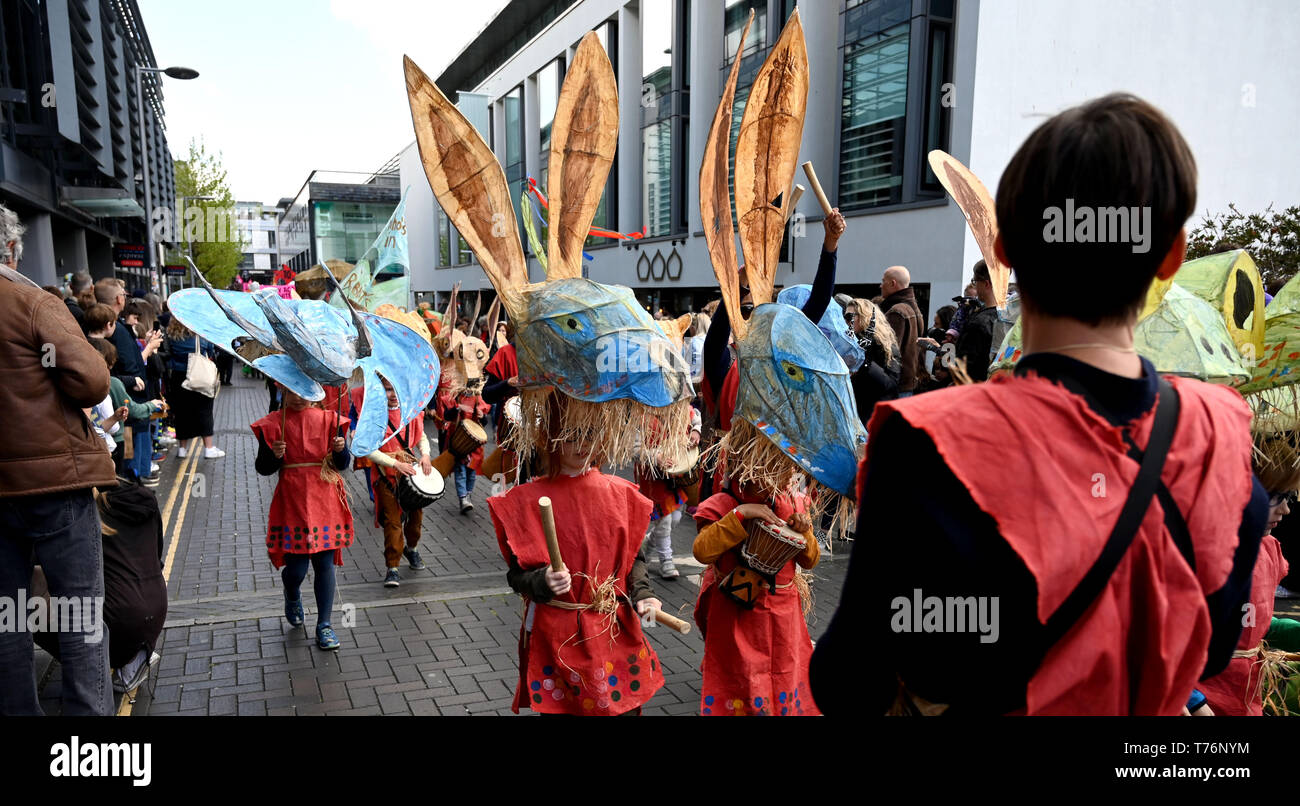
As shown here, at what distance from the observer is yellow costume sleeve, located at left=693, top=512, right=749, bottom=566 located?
296 cm

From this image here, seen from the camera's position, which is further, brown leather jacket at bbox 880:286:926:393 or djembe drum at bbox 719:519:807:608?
brown leather jacket at bbox 880:286:926:393

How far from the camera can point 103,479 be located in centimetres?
319

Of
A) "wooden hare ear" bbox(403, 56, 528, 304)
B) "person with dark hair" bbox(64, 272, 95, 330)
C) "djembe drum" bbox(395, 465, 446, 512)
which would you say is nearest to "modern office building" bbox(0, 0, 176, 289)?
"person with dark hair" bbox(64, 272, 95, 330)

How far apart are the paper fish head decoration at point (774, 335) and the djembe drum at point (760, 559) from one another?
17 cm

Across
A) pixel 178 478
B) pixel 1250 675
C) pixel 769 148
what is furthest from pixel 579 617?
pixel 178 478

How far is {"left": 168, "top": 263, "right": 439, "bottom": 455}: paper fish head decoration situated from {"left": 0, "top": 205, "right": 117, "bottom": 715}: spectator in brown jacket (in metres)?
0.92

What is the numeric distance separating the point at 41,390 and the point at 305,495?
1798 mm

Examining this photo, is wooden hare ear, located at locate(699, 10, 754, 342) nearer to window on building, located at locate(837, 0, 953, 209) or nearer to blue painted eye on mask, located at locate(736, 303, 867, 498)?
blue painted eye on mask, located at locate(736, 303, 867, 498)

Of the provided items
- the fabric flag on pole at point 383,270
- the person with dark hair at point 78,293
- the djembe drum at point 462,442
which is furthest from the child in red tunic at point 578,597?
the person with dark hair at point 78,293

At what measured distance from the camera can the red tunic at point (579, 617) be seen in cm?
285

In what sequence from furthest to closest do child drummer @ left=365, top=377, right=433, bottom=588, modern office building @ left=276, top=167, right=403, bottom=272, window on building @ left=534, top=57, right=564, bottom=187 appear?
modern office building @ left=276, top=167, right=403, bottom=272 < window on building @ left=534, top=57, right=564, bottom=187 < child drummer @ left=365, top=377, right=433, bottom=588

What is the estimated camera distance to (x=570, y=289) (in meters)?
2.75

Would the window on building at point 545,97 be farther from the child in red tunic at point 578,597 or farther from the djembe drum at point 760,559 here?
the djembe drum at point 760,559
